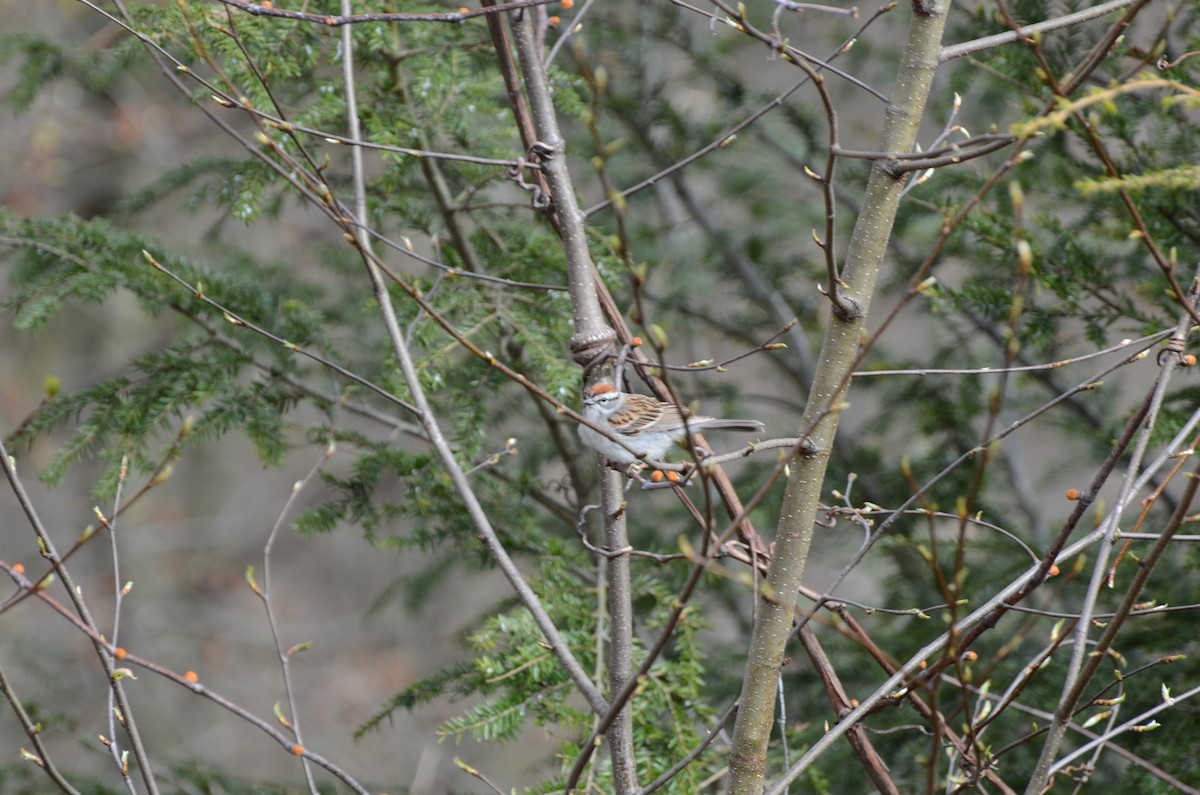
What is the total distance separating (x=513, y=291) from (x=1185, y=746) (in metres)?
1.93

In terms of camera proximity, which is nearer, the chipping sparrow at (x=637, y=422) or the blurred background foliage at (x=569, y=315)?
the chipping sparrow at (x=637, y=422)

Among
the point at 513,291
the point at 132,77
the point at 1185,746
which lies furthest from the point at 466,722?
the point at 132,77

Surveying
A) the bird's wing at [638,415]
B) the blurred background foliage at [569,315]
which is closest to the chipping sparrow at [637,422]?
the bird's wing at [638,415]

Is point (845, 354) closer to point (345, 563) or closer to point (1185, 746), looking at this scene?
point (1185, 746)

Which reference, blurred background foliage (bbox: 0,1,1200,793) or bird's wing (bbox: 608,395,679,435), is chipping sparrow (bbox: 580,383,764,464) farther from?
blurred background foliage (bbox: 0,1,1200,793)

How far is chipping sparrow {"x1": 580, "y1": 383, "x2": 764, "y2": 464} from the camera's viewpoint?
6.36 ft

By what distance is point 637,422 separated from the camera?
2553mm

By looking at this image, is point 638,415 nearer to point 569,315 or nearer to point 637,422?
point 637,422

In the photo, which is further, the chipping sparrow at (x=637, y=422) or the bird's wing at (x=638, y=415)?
the bird's wing at (x=638, y=415)

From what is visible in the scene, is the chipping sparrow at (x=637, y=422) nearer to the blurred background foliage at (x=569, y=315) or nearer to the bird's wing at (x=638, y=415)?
the bird's wing at (x=638, y=415)

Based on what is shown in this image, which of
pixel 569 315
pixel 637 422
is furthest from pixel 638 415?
pixel 569 315

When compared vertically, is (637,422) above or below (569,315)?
below

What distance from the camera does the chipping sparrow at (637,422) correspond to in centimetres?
194

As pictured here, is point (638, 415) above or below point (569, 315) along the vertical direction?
below
